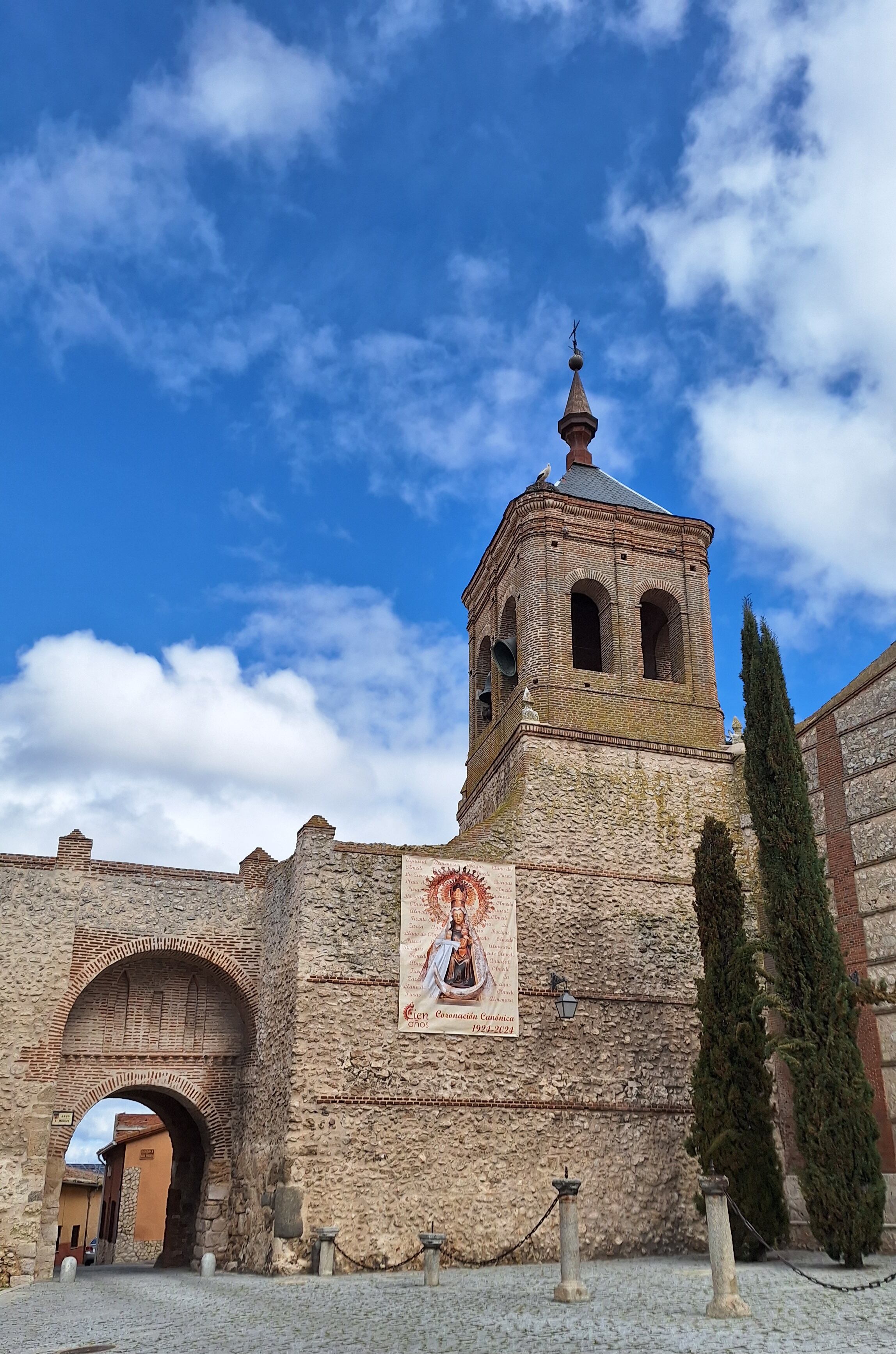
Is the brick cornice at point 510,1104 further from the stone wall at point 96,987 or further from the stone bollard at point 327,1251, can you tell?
the stone wall at point 96,987

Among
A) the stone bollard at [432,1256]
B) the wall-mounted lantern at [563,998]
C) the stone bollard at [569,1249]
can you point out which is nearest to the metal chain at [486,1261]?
the stone bollard at [432,1256]

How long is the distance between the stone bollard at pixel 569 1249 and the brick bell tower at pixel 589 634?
753 centimetres

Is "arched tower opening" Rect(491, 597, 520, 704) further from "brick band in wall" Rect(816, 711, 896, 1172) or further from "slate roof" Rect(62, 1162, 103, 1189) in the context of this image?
"slate roof" Rect(62, 1162, 103, 1189)

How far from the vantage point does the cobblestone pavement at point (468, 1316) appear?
7.61 metres

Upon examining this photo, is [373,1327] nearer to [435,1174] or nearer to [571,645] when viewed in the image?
[435,1174]

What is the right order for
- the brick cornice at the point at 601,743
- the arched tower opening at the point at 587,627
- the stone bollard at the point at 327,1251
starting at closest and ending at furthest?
1. the stone bollard at the point at 327,1251
2. the brick cornice at the point at 601,743
3. the arched tower opening at the point at 587,627

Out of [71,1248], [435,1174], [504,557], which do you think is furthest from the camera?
[71,1248]

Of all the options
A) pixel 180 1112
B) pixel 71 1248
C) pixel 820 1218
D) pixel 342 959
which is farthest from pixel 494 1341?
pixel 71 1248

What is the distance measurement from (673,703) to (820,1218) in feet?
28.9


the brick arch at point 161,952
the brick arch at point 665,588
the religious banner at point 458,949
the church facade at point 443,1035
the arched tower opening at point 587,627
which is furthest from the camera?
the arched tower opening at point 587,627

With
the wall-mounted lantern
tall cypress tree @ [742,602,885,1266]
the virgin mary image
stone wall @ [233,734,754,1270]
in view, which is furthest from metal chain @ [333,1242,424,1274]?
tall cypress tree @ [742,602,885,1266]

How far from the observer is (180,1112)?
1795 centimetres

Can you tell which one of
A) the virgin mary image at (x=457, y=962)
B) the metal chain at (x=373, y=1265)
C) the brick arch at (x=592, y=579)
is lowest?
the metal chain at (x=373, y=1265)

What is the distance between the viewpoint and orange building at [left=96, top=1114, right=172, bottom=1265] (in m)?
27.5
